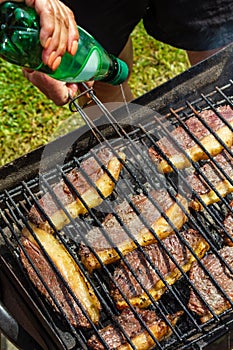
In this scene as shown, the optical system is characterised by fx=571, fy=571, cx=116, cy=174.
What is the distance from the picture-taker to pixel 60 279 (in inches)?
96.5

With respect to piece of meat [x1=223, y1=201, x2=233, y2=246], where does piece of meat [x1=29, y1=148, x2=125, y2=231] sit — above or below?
above

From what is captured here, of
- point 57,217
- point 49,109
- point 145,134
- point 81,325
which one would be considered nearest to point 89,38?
point 145,134

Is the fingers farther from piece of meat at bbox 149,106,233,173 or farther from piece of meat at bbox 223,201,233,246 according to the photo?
piece of meat at bbox 223,201,233,246

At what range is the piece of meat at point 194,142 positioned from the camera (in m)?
2.77

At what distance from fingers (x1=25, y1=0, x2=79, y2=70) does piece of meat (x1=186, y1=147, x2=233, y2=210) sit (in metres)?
0.88

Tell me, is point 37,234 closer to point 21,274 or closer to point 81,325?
point 21,274

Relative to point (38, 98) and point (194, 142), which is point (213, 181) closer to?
point (194, 142)

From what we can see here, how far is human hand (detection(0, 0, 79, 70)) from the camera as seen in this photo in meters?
2.12

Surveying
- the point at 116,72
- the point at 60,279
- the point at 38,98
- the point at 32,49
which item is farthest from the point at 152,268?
the point at 38,98

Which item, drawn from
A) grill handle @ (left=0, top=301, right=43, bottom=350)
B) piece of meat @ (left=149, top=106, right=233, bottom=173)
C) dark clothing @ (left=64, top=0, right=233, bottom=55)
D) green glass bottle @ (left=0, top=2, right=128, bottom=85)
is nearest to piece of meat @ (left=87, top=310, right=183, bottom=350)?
grill handle @ (left=0, top=301, right=43, bottom=350)

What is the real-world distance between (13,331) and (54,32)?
3.93 feet

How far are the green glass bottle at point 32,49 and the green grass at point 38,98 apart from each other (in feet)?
6.66

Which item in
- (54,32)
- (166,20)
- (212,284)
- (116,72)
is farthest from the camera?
(166,20)

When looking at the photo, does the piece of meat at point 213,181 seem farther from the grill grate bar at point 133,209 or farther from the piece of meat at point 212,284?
the piece of meat at point 212,284
